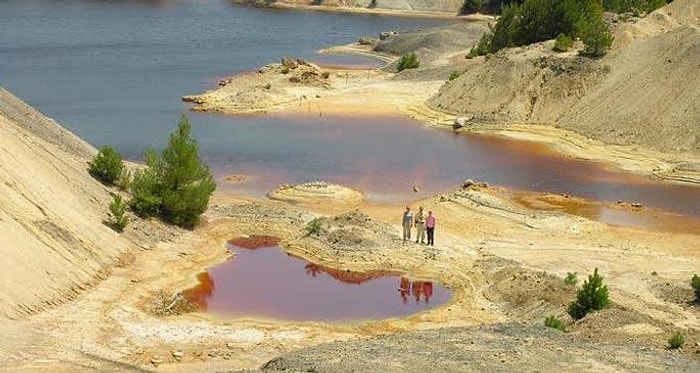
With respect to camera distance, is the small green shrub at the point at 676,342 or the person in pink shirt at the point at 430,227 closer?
the small green shrub at the point at 676,342

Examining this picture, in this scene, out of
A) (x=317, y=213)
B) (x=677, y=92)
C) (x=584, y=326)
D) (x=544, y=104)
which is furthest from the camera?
(x=544, y=104)

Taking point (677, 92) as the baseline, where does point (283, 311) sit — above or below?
below

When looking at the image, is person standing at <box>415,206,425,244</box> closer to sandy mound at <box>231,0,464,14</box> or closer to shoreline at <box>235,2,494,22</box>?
shoreline at <box>235,2,494,22</box>

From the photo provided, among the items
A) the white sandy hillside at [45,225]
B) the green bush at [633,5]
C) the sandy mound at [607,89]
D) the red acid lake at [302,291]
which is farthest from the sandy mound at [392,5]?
the red acid lake at [302,291]

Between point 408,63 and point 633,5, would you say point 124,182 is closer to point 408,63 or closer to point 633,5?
point 408,63

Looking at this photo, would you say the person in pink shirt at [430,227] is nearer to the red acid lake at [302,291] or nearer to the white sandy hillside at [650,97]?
the red acid lake at [302,291]

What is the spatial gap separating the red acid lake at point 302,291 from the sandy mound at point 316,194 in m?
8.60

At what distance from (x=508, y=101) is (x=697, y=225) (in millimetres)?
25202

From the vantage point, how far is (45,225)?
31.5m

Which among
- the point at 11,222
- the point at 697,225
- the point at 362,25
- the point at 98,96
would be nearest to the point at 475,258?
the point at 697,225

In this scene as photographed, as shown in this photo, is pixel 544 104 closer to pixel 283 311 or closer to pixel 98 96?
pixel 98 96

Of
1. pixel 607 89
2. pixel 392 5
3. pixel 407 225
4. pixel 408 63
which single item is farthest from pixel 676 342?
pixel 392 5

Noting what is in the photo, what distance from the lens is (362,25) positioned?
14100 cm

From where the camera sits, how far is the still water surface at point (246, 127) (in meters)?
51.2
